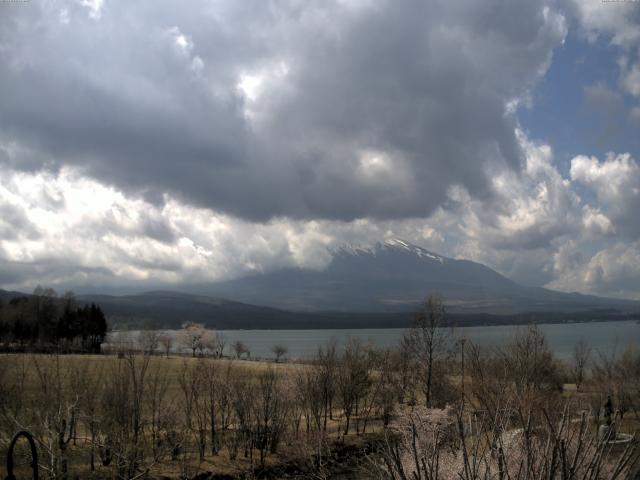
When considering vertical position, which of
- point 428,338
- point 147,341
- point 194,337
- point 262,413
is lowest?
point 194,337

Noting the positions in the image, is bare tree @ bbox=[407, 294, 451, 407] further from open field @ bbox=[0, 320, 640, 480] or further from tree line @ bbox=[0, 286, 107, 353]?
tree line @ bbox=[0, 286, 107, 353]

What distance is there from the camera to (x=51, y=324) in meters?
122

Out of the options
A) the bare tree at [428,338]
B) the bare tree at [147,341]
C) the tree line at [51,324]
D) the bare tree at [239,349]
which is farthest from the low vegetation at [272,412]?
the bare tree at [239,349]

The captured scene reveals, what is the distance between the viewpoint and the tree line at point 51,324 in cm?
11894

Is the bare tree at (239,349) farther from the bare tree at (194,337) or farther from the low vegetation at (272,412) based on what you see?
the low vegetation at (272,412)

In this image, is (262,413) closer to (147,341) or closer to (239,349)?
(147,341)

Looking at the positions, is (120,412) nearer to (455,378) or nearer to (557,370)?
(455,378)

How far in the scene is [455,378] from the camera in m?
55.7

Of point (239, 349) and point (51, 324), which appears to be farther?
point (239, 349)

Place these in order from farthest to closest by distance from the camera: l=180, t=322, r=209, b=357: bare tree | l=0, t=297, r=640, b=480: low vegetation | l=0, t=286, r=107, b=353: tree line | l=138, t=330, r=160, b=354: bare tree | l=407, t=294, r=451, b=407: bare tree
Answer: l=180, t=322, r=209, b=357: bare tree
l=0, t=286, r=107, b=353: tree line
l=138, t=330, r=160, b=354: bare tree
l=407, t=294, r=451, b=407: bare tree
l=0, t=297, r=640, b=480: low vegetation

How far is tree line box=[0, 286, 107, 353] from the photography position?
118938 millimetres

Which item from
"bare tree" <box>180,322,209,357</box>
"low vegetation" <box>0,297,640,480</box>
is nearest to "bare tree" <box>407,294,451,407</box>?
"low vegetation" <box>0,297,640,480</box>

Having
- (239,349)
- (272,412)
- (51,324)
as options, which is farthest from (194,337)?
(272,412)

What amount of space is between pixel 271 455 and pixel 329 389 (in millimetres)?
11561
